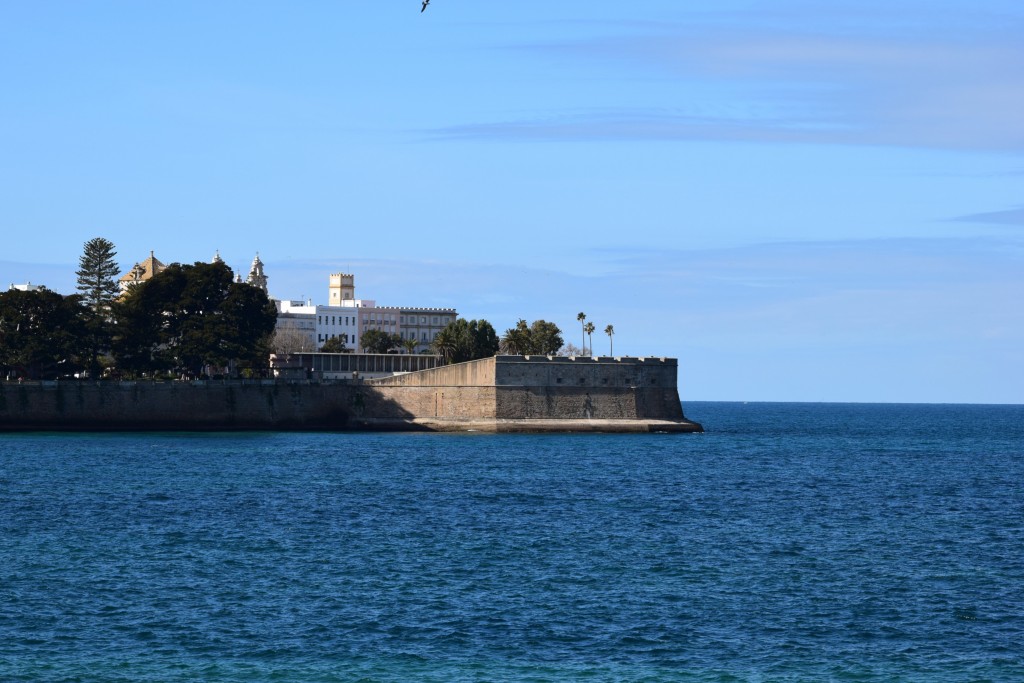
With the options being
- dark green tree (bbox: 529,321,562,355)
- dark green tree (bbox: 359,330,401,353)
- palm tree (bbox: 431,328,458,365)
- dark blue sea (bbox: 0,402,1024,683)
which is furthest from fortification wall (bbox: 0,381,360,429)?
dark green tree (bbox: 359,330,401,353)

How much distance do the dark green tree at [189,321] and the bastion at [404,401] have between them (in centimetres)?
392

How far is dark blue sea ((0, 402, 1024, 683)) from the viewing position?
85.8 ft

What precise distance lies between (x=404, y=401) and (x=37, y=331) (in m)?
25.6

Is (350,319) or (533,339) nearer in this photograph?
(533,339)

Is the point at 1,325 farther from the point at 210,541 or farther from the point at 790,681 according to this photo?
the point at 790,681

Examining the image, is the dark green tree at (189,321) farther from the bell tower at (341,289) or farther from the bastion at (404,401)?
the bell tower at (341,289)

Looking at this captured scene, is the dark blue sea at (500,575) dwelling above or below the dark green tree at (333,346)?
below

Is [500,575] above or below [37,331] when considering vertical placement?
below

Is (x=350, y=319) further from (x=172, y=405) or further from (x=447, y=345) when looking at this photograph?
(x=172, y=405)

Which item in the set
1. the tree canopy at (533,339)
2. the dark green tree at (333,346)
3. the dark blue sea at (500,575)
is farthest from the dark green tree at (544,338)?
the dark blue sea at (500,575)

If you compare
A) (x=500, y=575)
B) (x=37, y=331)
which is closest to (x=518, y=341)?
(x=37, y=331)

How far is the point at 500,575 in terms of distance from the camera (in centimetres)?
3528

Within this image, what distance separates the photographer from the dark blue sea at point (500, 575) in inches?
1030

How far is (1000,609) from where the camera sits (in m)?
31.4
